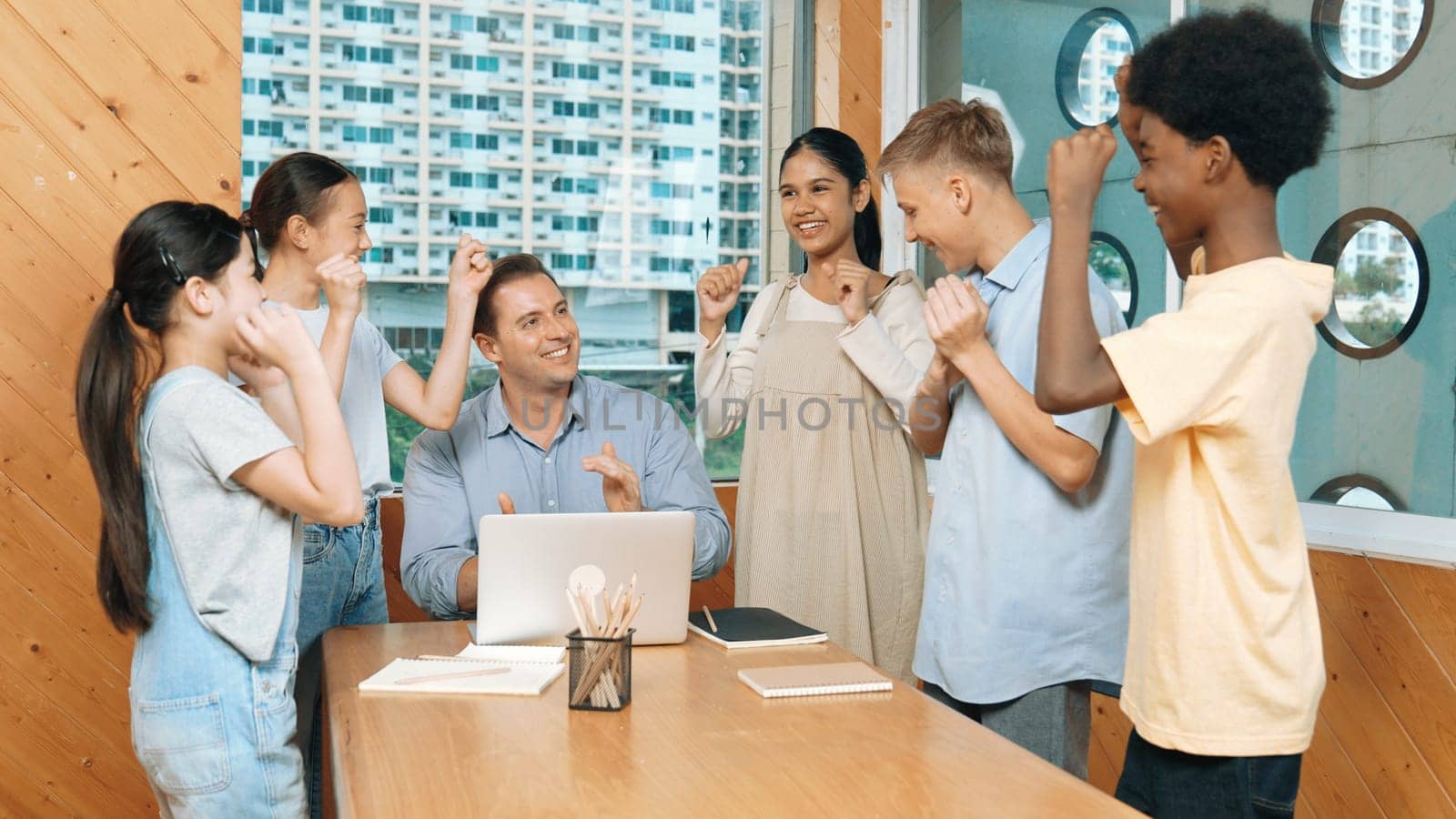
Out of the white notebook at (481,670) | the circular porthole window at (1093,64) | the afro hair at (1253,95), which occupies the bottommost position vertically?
the white notebook at (481,670)

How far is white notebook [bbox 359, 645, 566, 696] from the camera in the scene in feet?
5.42

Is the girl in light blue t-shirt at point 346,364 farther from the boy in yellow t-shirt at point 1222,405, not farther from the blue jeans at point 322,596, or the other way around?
the boy in yellow t-shirt at point 1222,405

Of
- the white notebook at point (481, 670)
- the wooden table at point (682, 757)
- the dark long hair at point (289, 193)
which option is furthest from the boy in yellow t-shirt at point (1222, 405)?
the dark long hair at point (289, 193)

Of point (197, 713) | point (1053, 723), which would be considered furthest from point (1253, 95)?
point (197, 713)

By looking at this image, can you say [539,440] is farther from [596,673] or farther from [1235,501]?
[1235,501]

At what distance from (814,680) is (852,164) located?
140 cm

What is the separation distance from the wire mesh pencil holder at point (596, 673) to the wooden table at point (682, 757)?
0.8 inches

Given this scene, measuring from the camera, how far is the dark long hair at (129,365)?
158 centimetres

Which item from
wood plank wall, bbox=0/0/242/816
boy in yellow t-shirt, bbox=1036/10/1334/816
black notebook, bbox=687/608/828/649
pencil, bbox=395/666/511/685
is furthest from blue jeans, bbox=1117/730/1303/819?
wood plank wall, bbox=0/0/242/816

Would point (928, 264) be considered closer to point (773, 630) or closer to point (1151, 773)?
point (773, 630)

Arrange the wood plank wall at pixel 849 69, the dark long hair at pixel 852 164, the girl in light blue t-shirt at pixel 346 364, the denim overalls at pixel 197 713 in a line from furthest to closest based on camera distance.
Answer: the wood plank wall at pixel 849 69 < the dark long hair at pixel 852 164 < the girl in light blue t-shirt at pixel 346 364 < the denim overalls at pixel 197 713

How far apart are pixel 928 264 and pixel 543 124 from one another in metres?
1.22

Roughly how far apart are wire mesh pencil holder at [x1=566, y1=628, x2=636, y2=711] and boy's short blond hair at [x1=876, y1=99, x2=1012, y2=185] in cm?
94

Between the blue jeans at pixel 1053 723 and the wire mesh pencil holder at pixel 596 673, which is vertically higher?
the wire mesh pencil holder at pixel 596 673
